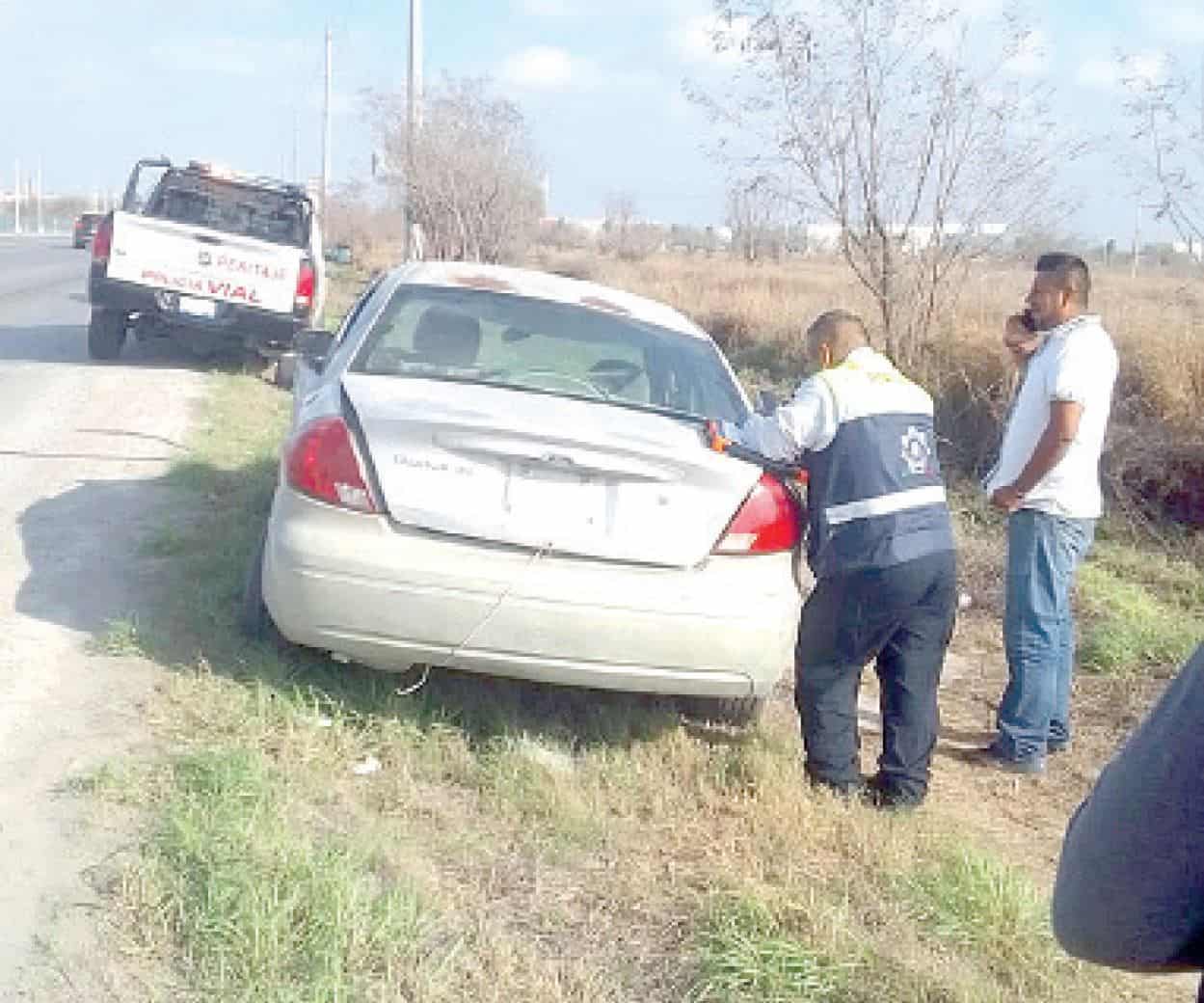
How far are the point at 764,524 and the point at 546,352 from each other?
137cm

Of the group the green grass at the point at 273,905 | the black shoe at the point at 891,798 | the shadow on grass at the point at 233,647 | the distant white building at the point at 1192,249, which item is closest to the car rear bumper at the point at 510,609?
the shadow on grass at the point at 233,647

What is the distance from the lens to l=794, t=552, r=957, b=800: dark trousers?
429 centimetres

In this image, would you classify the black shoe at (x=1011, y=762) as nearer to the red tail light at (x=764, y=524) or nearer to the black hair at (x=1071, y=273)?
the red tail light at (x=764, y=524)

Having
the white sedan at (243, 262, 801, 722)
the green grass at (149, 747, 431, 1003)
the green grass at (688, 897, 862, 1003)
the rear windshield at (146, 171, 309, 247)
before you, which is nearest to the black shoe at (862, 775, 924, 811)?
the white sedan at (243, 262, 801, 722)

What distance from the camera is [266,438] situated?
9.70 m

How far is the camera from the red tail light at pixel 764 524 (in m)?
4.31

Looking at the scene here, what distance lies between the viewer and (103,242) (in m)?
12.8

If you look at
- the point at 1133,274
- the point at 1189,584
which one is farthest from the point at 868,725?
the point at 1133,274

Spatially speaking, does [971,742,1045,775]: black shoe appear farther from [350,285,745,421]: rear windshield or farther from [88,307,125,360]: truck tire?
[88,307,125,360]: truck tire

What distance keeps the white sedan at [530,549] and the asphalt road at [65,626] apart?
74cm

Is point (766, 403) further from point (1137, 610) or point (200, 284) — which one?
point (200, 284)

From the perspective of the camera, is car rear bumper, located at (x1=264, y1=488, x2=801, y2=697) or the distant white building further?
the distant white building

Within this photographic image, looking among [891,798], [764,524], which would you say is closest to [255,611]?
[764,524]

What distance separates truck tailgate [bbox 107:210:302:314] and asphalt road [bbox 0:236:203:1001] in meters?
0.95
